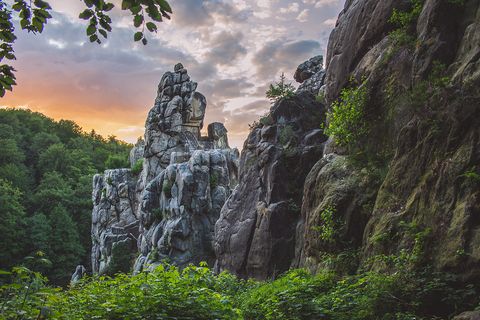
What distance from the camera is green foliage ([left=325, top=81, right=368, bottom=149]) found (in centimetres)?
1014

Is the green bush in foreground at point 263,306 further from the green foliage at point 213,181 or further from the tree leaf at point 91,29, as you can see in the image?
the green foliage at point 213,181

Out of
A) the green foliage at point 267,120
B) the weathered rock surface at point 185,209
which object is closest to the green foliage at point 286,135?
the green foliage at point 267,120

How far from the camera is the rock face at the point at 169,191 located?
105 feet

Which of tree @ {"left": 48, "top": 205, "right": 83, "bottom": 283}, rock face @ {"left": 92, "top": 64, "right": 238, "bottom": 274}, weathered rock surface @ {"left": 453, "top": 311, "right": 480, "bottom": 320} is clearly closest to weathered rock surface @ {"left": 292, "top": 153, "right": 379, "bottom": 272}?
weathered rock surface @ {"left": 453, "top": 311, "right": 480, "bottom": 320}

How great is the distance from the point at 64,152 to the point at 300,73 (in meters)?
58.8

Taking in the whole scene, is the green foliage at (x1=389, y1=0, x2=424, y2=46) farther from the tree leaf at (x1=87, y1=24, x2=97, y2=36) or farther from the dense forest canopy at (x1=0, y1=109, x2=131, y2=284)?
the dense forest canopy at (x1=0, y1=109, x2=131, y2=284)

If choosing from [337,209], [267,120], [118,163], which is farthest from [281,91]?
[118,163]

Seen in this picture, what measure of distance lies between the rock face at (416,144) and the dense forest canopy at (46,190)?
2997 centimetres

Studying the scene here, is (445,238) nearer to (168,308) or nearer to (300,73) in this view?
(168,308)

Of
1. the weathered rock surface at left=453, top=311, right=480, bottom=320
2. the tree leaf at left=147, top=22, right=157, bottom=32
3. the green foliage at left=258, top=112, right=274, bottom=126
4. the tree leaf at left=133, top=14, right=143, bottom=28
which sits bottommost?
the weathered rock surface at left=453, top=311, right=480, bottom=320

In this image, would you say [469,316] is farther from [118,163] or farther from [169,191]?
[118,163]

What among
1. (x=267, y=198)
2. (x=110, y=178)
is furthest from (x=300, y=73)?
(x=110, y=178)

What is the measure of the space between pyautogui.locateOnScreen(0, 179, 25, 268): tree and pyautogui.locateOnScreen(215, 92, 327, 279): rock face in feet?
118

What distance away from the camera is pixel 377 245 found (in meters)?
7.62
